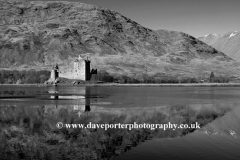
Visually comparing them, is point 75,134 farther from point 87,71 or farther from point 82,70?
point 87,71

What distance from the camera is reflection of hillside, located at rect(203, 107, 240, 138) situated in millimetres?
32062

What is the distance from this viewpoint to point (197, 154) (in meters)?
23.6

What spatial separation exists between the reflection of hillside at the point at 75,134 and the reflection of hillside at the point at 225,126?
5.12 ft

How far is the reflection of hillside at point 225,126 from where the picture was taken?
32062mm

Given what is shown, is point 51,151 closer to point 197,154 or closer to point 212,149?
point 197,154

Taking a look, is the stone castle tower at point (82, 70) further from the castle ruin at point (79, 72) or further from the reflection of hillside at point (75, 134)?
the reflection of hillside at point (75, 134)

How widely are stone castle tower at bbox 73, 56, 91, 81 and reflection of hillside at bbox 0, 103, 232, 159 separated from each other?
132161 millimetres

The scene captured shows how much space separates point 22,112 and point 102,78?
141779 millimetres

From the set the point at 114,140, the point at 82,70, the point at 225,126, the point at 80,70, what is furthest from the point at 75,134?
the point at 80,70

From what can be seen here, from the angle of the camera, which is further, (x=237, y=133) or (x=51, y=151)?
(x=237, y=133)


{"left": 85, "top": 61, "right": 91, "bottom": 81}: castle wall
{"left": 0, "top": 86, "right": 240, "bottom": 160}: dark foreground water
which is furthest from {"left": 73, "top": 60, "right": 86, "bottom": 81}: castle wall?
{"left": 0, "top": 86, "right": 240, "bottom": 160}: dark foreground water

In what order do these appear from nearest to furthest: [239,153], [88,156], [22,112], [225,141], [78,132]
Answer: [88,156], [239,153], [225,141], [78,132], [22,112]

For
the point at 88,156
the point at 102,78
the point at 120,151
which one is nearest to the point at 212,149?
the point at 120,151

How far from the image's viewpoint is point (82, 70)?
577ft
